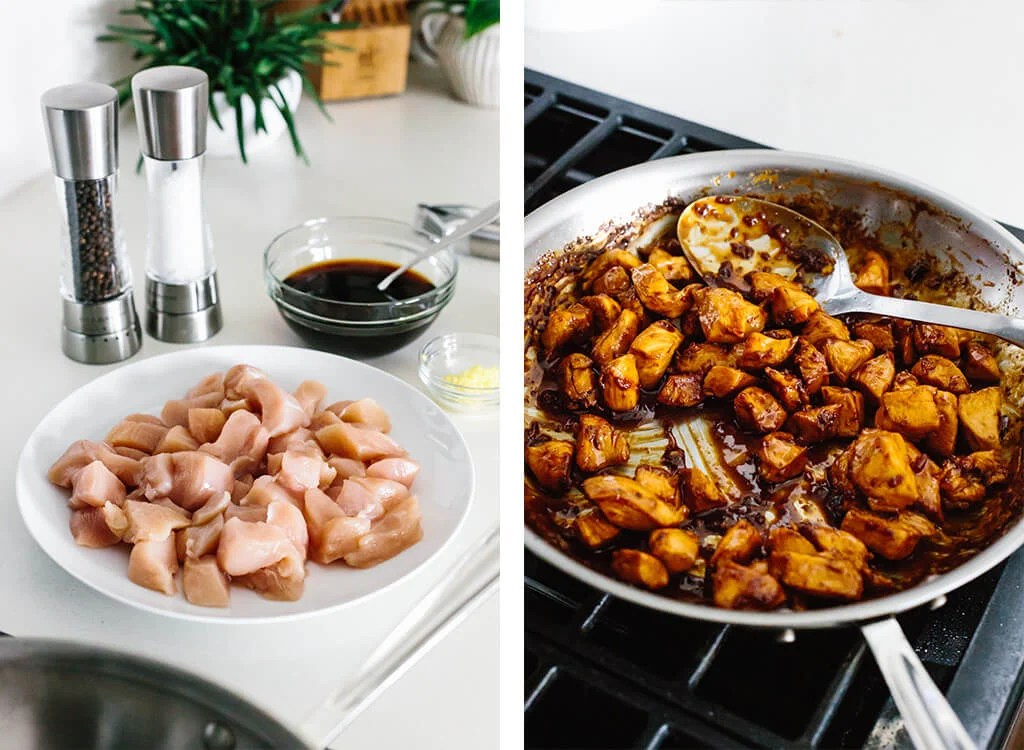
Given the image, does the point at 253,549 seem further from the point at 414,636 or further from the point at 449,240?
the point at 449,240

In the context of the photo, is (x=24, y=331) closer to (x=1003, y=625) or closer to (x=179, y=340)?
(x=179, y=340)

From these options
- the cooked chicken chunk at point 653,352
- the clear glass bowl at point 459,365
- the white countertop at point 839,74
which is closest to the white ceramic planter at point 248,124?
the clear glass bowl at point 459,365

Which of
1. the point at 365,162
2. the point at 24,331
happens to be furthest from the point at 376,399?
the point at 365,162

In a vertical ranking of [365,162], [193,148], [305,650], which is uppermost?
[193,148]

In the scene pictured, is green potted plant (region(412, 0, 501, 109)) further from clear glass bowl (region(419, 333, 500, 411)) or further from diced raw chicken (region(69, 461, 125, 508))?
diced raw chicken (region(69, 461, 125, 508))

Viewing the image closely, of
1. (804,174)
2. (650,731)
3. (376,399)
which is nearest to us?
(650,731)

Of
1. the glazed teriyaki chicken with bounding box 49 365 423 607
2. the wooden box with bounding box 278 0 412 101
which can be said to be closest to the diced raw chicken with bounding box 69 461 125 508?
the glazed teriyaki chicken with bounding box 49 365 423 607
